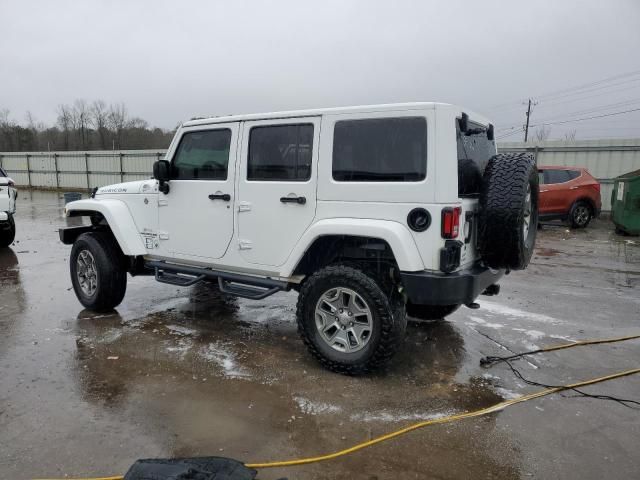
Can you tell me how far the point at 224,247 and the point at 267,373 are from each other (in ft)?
4.28

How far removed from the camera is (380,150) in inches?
143

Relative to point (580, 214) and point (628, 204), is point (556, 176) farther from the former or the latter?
point (628, 204)

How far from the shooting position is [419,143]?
3459mm

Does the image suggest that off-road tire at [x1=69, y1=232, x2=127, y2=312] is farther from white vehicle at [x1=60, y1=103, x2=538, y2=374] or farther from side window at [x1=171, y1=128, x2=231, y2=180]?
side window at [x1=171, y1=128, x2=231, y2=180]

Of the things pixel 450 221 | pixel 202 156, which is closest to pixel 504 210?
pixel 450 221

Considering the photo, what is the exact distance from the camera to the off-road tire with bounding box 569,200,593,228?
1223 cm

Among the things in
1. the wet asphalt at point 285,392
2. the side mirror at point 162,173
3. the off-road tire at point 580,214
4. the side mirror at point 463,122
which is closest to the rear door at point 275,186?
the side mirror at point 162,173

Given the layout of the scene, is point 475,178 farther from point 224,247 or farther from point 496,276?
point 224,247

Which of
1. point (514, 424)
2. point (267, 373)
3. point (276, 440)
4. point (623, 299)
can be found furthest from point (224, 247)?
point (623, 299)

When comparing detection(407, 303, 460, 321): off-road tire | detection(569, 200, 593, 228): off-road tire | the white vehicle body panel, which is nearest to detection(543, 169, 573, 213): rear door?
detection(569, 200, 593, 228): off-road tire

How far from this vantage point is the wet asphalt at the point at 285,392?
276 cm

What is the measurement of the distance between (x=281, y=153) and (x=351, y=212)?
35.6 inches

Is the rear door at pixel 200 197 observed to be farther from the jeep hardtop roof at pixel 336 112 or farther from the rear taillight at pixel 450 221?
the rear taillight at pixel 450 221

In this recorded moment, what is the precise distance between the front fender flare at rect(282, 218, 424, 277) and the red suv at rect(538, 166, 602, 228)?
9979mm
